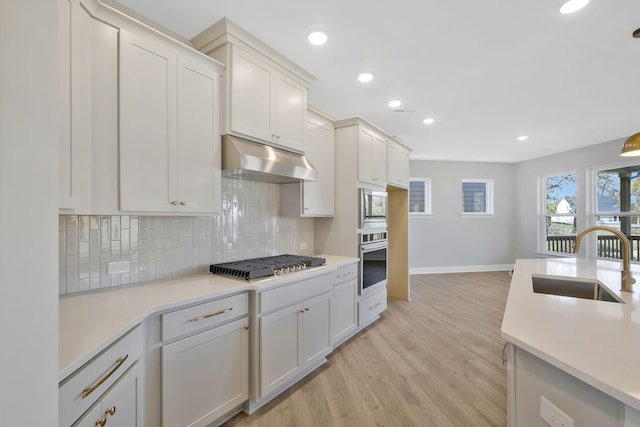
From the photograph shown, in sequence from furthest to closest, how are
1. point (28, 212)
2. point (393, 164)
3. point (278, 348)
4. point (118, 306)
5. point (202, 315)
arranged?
1. point (393, 164)
2. point (278, 348)
3. point (202, 315)
4. point (118, 306)
5. point (28, 212)

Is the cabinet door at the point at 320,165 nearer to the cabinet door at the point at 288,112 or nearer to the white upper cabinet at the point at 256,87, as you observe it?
the cabinet door at the point at 288,112

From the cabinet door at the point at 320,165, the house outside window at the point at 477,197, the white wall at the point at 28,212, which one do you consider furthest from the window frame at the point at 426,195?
the white wall at the point at 28,212

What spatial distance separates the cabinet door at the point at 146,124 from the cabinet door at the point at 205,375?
2.77 feet

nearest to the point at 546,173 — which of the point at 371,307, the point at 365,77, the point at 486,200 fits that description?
the point at 486,200

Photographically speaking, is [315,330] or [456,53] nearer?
[456,53]

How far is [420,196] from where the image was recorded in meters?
6.65

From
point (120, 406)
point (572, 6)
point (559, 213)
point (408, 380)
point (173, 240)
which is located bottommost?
point (408, 380)

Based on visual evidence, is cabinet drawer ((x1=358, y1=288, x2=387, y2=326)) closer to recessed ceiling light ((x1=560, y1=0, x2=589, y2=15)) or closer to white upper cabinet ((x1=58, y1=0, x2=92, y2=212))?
white upper cabinet ((x1=58, y1=0, x2=92, y2=212))

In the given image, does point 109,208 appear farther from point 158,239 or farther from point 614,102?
point 614,102

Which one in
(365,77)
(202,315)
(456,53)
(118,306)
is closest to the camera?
(118,306)

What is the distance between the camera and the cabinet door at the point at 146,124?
1.58 m

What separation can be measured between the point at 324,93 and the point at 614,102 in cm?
334

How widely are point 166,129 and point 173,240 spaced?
2.66 feet

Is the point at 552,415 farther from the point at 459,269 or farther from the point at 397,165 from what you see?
the point at 459,269
